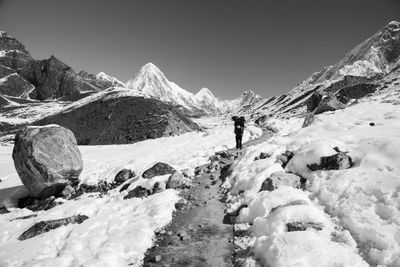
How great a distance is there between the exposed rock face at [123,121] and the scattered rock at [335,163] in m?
50.1

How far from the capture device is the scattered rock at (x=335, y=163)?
45.3 feet

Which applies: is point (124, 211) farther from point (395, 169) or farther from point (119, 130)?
point (119, 130)

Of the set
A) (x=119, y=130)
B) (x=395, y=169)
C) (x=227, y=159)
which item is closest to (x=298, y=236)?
(x=395, y=169)

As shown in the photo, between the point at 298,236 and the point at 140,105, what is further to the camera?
the point at 140,105

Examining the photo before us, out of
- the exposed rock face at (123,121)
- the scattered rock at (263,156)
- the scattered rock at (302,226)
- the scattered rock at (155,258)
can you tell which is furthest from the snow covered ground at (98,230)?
the exposed rock face at (123,121)

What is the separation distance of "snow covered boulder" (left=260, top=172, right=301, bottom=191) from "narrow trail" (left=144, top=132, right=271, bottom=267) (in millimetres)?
2500

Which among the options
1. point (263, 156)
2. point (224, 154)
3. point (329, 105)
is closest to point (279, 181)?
point (263, 156)

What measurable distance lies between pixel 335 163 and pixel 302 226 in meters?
5.06

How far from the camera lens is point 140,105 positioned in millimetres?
86750

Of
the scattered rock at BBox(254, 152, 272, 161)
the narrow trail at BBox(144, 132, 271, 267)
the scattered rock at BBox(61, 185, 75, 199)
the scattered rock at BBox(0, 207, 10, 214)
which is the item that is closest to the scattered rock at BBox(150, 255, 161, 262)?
the narrow trail at BBox(144, 132, 271, 267)

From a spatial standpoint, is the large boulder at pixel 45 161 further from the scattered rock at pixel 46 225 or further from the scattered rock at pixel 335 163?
the scattered rock at pixel 335 163

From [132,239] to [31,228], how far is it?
7287 mm

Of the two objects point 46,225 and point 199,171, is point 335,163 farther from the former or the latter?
point 46,225

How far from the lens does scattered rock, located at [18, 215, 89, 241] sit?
1534 cm
